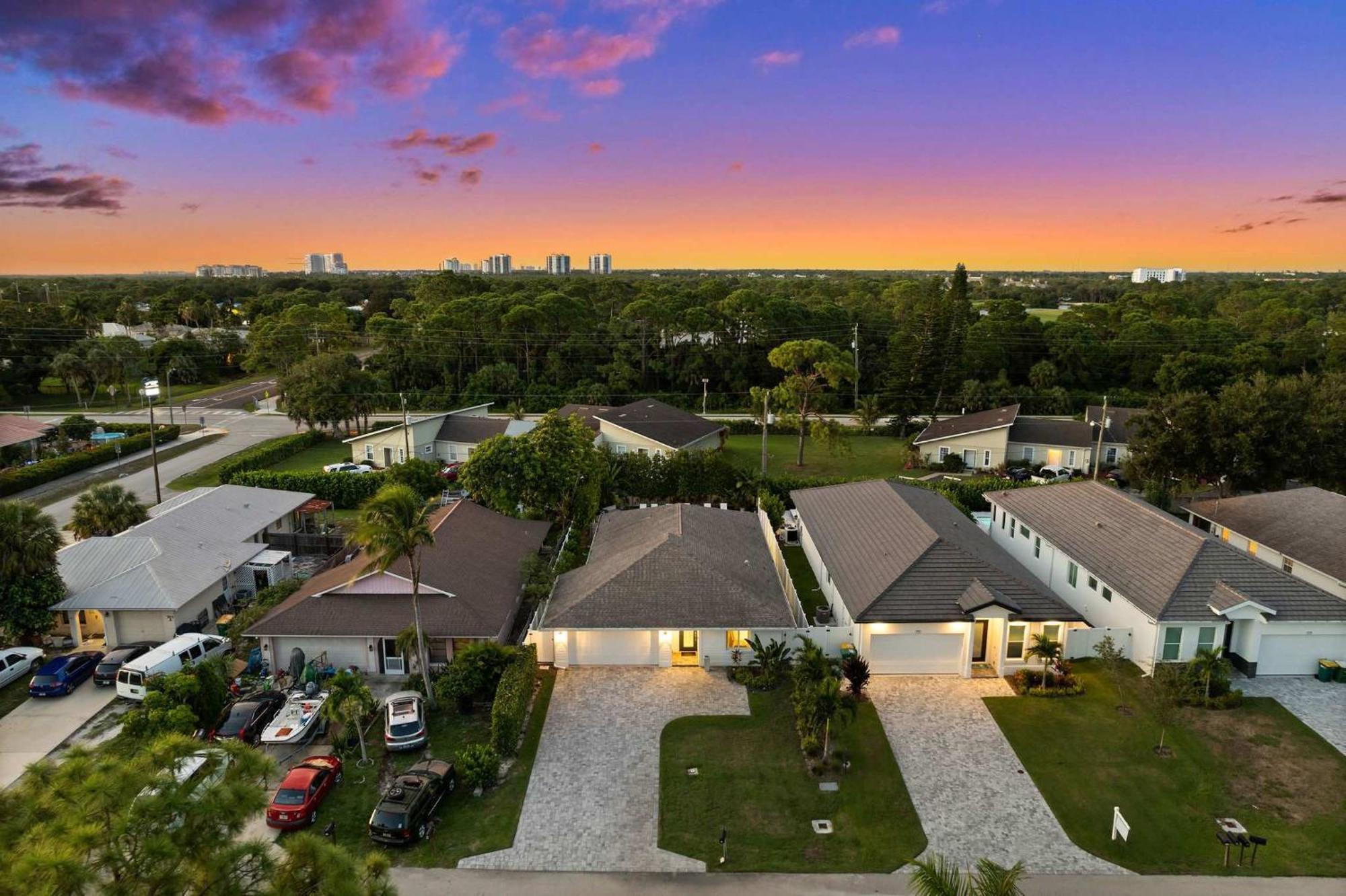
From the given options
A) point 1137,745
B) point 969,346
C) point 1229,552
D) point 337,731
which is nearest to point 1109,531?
point 1229,552

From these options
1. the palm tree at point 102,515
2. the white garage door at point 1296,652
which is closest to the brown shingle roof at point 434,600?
the palm tree at point 102,515

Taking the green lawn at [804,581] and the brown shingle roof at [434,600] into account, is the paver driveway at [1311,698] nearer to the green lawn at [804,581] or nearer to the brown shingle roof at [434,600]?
the green lawn at [804,581]

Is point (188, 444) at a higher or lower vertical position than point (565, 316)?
lower

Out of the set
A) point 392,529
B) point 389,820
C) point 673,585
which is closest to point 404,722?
point 389,820

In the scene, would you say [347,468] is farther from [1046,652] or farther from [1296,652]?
[1296,652]

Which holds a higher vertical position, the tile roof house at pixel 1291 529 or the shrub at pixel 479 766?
the tile roof house at pixel 1291 529

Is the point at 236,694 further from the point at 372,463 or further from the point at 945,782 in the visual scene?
the point at 372,463
